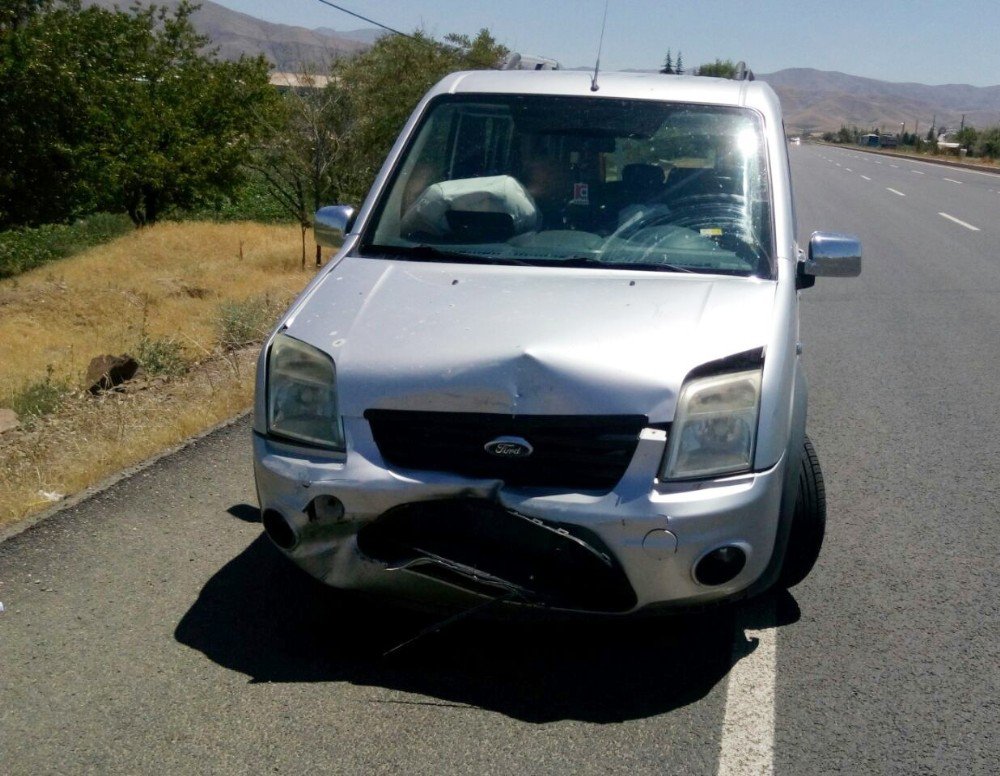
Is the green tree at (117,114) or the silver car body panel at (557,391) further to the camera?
the green tree at (117,114)

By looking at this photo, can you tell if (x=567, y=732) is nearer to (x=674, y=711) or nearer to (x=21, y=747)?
(x=674, y=711)

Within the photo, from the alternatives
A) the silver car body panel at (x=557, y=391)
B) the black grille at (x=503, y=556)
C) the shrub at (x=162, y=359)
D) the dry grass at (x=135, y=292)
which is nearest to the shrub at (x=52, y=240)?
the dry grass at (x=135, y=292)

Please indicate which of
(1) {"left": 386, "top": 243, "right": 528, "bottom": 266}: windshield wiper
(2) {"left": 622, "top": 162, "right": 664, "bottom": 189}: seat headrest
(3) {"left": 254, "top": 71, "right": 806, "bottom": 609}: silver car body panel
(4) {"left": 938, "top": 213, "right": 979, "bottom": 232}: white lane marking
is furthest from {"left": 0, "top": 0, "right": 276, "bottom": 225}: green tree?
(3) {"left": 254, "top": 71, "right": 806, "bottom": 609}: silver car body panel

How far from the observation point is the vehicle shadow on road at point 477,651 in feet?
10.9

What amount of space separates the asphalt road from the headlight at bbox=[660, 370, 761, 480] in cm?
70

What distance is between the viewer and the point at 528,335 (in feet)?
11.2

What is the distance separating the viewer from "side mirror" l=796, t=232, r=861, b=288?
4.42 meters

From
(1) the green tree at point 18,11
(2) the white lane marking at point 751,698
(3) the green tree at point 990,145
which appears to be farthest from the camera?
(3) the green tree at point 990,145

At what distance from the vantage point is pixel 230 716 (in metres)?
3.18

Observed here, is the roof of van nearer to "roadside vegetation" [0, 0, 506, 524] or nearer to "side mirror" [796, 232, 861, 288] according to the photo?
"side mirror" [796, 232, 861, 288]

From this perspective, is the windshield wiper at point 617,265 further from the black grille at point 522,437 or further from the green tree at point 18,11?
the green tree at point 18,11

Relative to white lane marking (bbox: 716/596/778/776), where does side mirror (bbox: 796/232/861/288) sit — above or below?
above

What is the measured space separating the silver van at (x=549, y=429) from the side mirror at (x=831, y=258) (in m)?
0.31

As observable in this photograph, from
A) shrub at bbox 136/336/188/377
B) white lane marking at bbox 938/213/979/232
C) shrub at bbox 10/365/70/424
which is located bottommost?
shrub at bbox 10/365/70/424
